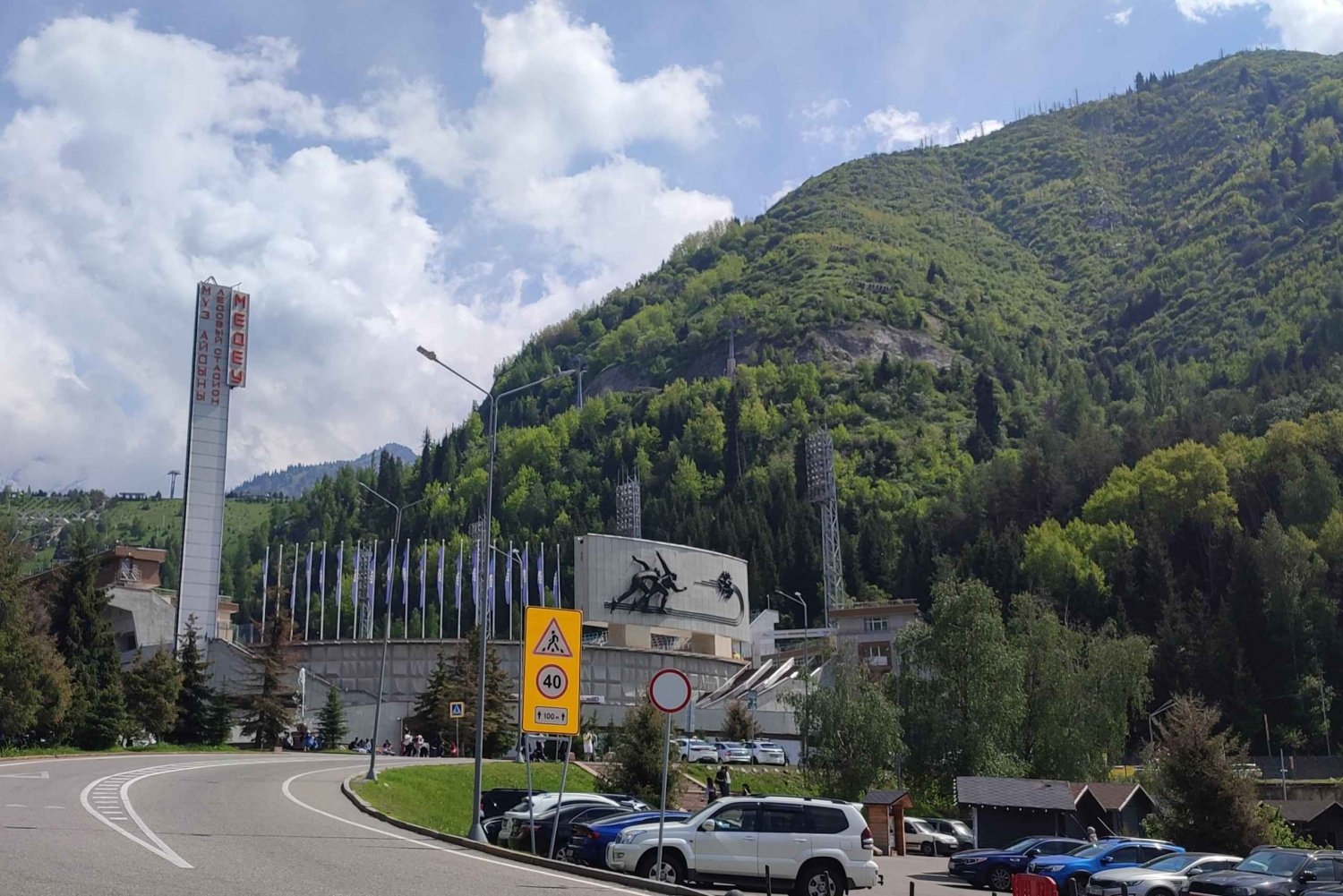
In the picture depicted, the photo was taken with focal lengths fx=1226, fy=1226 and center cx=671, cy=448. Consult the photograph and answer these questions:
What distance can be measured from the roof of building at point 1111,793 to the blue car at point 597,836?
68.5 feet

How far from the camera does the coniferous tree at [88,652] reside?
47719 mm

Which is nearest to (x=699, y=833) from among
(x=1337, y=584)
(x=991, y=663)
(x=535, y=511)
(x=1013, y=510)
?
(x=991, y=663)

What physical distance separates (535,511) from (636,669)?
348 feet

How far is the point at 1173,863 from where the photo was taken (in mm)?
26094

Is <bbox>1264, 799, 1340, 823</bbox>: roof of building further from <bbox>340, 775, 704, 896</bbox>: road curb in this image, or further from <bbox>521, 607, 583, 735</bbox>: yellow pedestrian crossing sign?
<bbox>340, 775, 704, 896</bbox>: road curb

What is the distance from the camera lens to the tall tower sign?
76.1 m

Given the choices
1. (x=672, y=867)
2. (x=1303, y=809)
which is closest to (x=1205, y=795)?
(x=1303, y=809)

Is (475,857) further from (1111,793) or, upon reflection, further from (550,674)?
(1111,793)

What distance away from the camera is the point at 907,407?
19800 centimetres

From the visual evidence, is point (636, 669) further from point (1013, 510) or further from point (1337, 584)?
point (1013, 510)

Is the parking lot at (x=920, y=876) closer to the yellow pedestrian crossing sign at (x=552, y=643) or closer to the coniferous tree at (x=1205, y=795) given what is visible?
the yellow pedestrian crossing sign at (x=552, y=643)

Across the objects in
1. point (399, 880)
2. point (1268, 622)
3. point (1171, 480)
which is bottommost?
point (399, 880)

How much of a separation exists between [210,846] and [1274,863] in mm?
20684

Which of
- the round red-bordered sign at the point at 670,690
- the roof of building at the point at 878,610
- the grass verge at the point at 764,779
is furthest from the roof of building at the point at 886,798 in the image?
the roof of building at the point at 878,610
